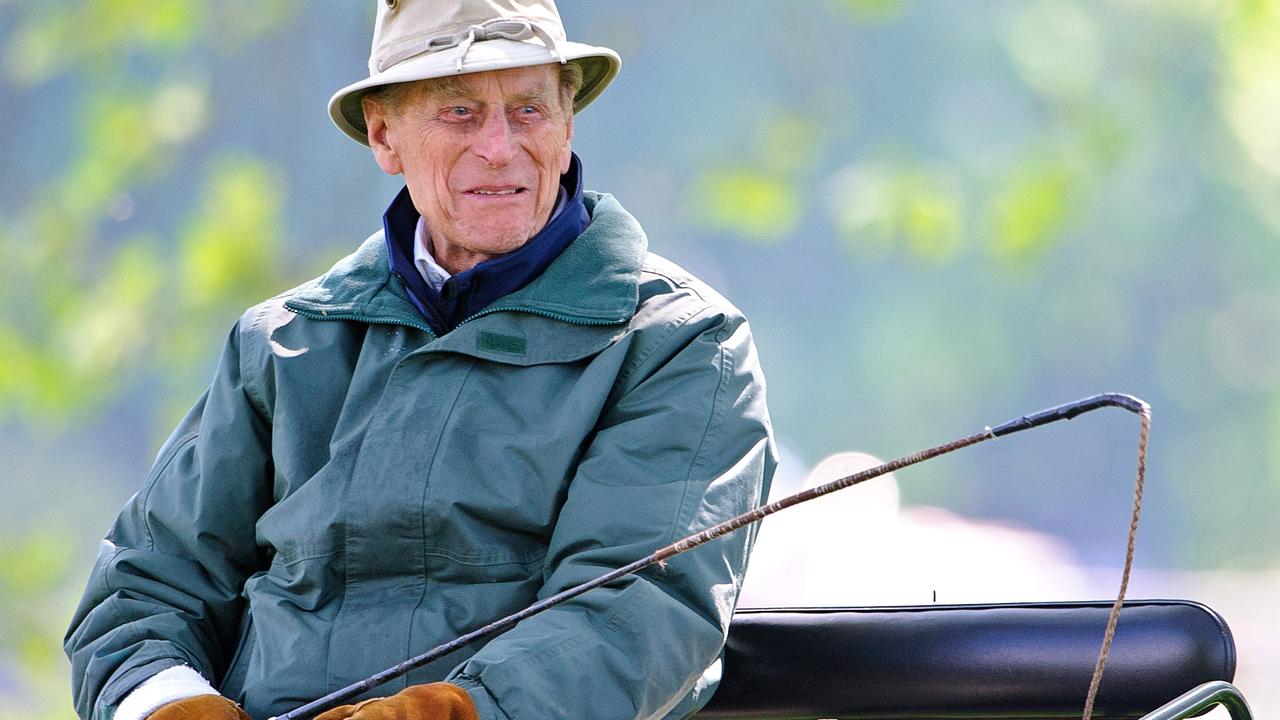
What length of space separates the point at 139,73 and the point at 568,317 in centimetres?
249

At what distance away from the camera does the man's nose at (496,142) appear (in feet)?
6.38

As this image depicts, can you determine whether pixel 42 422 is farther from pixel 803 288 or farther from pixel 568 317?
pixel 568 317

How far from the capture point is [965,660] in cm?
174

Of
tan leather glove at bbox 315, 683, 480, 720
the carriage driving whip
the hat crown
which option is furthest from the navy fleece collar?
tan leather glove at bbox 315, 683, 480, 720

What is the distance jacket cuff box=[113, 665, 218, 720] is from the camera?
1761 millimetres

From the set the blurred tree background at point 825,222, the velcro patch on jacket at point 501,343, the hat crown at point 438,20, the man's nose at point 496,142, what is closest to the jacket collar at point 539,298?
the velcro patch on jacket at point 501,343

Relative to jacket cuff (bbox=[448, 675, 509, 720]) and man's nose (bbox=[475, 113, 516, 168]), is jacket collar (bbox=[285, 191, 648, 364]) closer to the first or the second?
man's nose (bbox=[475, 113, 516, 168])

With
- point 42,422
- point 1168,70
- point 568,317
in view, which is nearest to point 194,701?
point 568,317

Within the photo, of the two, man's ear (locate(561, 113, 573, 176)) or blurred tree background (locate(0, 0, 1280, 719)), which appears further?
blurred tree background (locate(0, 0, 1280, 719))

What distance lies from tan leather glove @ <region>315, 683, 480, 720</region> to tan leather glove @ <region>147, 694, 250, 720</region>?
0.66 feet

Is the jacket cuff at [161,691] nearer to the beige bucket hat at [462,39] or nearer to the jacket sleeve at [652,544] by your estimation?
the jacket sleeve at [652,544]

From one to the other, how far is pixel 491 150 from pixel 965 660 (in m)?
0.85

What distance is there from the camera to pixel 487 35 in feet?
6.33

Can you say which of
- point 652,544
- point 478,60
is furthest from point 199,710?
point 478,60
